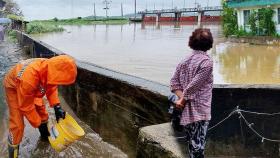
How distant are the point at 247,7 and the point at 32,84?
3077 cm

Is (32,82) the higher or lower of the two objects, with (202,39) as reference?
lower

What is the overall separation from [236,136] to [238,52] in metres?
22.4

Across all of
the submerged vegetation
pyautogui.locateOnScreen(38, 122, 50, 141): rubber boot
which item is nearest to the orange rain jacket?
pyautogui.locateOnScreen(38, 122, 50, 141): rubber boot

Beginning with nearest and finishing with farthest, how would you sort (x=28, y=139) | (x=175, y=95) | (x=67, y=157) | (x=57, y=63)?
(x=175, y=95)
(x=57, y=63)
(x=67, y=157)
(x=28, y=139)

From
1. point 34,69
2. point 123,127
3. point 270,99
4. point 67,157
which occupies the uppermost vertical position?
point 34,69

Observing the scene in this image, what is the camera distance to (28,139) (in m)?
6.43

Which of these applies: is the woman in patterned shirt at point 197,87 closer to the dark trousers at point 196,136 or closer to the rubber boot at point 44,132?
the dark trousers at point 196,136

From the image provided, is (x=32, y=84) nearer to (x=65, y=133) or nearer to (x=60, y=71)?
(x=60, y=71)

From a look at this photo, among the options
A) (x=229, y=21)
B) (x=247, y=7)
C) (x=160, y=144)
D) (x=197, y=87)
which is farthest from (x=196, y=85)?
(x=229, y=21)

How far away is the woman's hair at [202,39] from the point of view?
11.0ft

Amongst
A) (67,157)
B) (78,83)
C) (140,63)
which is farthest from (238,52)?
(67,157)

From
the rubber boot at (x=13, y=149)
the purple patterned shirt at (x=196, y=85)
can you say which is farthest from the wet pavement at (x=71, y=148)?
the purple patterned shirt at (x=196, y=85)

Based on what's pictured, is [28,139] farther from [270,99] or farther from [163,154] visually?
[270,99]

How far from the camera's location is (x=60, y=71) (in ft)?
14.5
